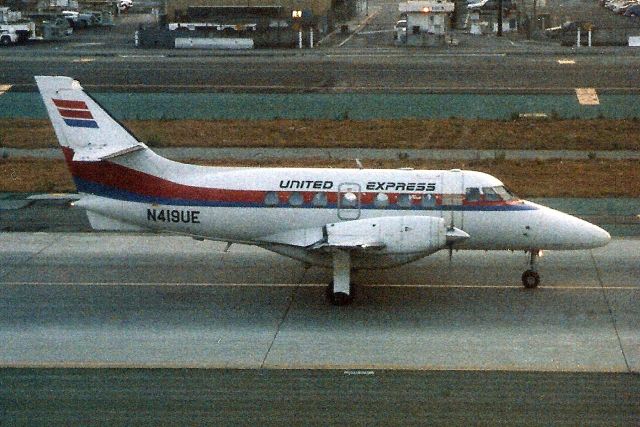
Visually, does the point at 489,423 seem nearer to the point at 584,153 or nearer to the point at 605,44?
the point at 584,153

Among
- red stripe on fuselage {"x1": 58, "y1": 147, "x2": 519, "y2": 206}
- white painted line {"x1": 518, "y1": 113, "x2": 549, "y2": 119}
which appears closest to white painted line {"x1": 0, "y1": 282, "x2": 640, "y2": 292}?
red stripe on fuselage {"x1": 58, "y1": 147, "x2": 519, "y2": 206}

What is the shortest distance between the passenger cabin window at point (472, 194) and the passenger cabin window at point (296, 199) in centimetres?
353

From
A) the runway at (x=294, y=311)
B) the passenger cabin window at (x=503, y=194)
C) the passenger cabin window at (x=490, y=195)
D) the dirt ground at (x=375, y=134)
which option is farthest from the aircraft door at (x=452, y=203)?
the dirt ground at (x=375, y=134)

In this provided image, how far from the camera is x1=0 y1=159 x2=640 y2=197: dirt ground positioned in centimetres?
3344

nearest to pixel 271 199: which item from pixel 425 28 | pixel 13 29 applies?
pixel 425 28

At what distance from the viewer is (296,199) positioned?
22875mm

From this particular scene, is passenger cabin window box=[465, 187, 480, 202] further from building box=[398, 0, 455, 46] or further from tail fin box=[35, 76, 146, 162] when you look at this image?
building box=[398, 0, 455, 46]

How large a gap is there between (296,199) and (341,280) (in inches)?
82.6

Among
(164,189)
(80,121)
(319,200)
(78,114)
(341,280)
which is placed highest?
(78,114)

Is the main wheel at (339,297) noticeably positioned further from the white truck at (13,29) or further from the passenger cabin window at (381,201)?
the white truck at (13,29)

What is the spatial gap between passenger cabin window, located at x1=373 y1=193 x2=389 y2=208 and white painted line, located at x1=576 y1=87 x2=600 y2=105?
2807cm

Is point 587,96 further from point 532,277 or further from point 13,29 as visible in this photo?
point 13,29

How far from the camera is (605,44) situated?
7681 centimetres

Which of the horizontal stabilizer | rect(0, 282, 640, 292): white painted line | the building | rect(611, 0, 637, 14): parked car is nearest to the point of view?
the horizontal stabilizer
